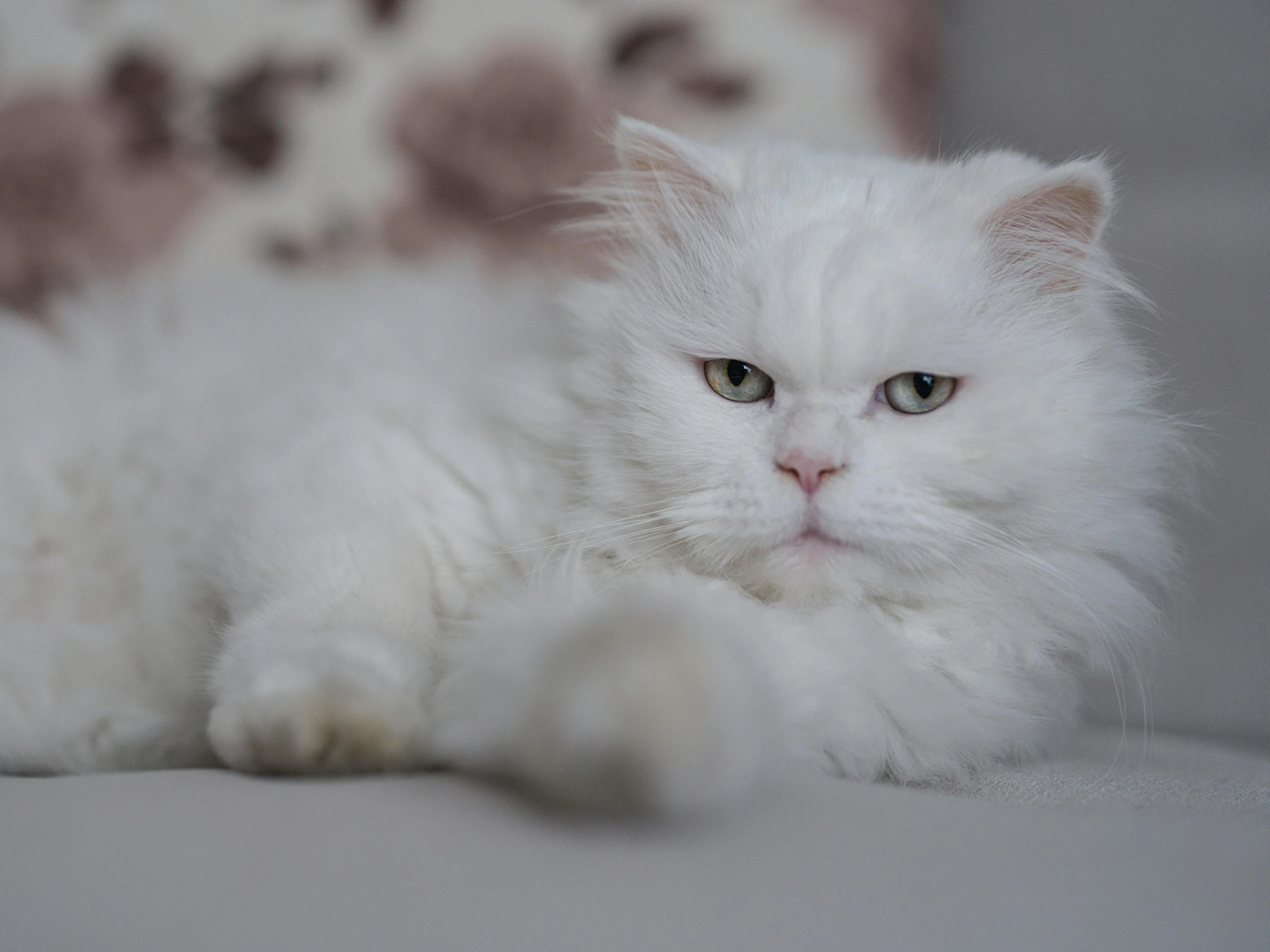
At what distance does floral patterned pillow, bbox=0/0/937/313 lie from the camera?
84.4 inches

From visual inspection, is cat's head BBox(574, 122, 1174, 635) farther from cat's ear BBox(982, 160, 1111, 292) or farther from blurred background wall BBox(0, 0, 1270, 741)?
blurred background wall BBox(0, 0, 1270, 741)

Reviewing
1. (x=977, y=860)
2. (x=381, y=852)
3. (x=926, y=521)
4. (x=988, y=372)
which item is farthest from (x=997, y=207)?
(x=381, y=852)

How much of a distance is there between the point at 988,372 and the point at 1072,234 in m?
0.25

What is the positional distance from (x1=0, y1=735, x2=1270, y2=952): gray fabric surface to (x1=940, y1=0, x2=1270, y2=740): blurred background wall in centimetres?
84

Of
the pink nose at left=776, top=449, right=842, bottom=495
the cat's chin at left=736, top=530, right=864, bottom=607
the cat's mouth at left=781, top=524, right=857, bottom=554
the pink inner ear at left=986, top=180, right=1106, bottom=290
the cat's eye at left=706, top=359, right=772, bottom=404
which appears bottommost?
the cat's chin at left=736, top=530, right=864, bottom=607

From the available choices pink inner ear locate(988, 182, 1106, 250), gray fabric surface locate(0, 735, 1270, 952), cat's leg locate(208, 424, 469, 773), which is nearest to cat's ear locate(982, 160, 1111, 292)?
pink inner ear locate(988, 182, 1106, 250)

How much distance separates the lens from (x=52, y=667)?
1473 mm

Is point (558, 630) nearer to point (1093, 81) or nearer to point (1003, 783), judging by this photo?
point (1003, 783)

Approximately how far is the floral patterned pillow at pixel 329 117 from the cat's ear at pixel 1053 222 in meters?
0.95

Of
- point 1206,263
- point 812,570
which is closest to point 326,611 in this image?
point 812,570

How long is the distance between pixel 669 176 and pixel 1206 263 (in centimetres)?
102

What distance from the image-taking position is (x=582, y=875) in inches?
27.4

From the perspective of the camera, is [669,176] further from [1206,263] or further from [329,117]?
[329,117]

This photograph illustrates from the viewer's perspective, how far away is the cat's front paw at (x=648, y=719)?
680mm
